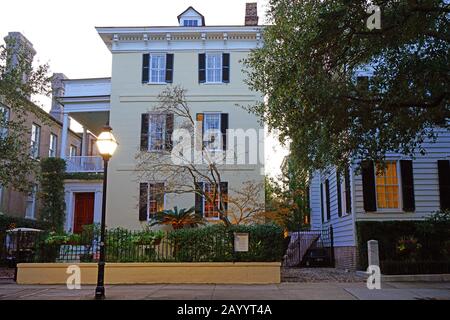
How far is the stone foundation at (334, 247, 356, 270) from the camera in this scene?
18672 mm

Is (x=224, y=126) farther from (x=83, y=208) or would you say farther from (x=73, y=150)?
(x=73, y=150)

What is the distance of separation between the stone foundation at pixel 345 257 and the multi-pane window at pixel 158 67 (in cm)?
1171

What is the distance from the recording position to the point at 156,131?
22.7m

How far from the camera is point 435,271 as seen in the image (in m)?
15.8

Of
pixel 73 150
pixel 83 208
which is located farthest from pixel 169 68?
pixel 73 150

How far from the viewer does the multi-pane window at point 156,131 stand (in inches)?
861

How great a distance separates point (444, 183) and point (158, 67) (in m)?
14.3

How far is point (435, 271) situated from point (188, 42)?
15.4 metres

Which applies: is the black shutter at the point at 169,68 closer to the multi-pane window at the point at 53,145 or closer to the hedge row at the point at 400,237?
the multi-pane window at the point at 53,145

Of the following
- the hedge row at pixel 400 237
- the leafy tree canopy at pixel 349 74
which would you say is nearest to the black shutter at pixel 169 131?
the leafy tree canopy at pixel 349 74

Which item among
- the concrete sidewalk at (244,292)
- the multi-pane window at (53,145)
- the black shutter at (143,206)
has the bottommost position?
the concrete sidewalk at (244,292)

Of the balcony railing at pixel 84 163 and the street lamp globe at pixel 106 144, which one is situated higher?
the balcony railing at pixel 84 163
